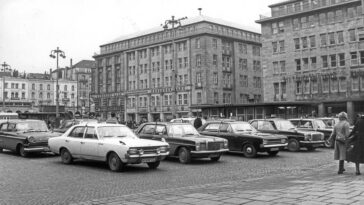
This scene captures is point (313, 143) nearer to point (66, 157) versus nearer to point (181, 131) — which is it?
point (181, 131)

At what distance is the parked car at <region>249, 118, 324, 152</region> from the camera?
2142 cm

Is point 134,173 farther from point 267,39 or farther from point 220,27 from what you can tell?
point 220,27

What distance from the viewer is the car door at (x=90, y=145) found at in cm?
1393

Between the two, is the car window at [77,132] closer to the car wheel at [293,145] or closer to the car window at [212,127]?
the car window at [212,127]

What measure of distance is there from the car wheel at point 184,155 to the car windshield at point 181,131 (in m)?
0.85

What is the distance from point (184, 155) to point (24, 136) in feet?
23.3

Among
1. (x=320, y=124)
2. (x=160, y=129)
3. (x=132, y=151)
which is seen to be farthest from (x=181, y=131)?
(x=320, y=124)

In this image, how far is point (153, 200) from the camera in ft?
27.1

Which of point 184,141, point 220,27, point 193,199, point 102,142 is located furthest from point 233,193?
point 220,27

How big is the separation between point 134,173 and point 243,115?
38551mm

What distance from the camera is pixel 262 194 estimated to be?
859cm

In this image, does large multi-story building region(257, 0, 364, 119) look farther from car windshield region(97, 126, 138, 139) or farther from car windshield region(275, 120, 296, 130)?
car windshield region(97, 126, 138, 139)

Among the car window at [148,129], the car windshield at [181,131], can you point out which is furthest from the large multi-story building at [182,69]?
the car windshield at [181,131]

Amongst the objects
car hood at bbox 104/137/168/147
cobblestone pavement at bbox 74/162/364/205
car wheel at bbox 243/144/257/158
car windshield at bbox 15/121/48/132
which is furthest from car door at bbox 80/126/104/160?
car wheel at bbox 243/144/257/158
